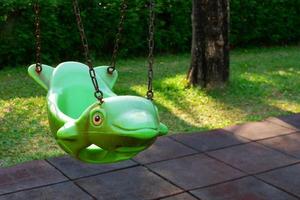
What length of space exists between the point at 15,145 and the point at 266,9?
27.4ft

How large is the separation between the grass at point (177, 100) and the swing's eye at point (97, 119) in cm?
252

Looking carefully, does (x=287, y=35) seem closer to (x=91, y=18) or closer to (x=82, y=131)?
(x=91, y=18)

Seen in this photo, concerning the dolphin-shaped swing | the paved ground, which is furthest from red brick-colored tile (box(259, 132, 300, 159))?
the dolphin-shaped swing

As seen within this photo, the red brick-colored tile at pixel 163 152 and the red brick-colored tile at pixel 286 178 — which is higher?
the red brick-colored tile at pixel 163 152

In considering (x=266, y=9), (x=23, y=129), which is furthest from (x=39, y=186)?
(x=266, y=9)

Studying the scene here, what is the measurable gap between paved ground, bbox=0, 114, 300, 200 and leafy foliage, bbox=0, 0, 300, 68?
4615mm

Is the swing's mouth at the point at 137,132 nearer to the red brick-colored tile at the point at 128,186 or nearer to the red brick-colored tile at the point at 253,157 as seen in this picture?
the red brick-colored tile at the point at 128,186

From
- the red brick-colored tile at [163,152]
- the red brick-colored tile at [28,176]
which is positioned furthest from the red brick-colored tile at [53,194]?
the red brick-colored tile at [163,152]

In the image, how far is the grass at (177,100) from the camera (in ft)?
18.5

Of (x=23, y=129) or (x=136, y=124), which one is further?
(x=23, y=129)

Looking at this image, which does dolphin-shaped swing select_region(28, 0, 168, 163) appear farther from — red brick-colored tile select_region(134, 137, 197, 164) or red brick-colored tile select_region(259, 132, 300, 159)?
red brick-colored tile select_region(259, 132, 300, 159)

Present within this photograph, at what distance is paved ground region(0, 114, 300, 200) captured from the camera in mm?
4215

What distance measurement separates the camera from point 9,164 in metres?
4.87

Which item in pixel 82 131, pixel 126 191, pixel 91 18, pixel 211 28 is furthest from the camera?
pixel 91 18
